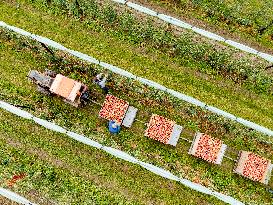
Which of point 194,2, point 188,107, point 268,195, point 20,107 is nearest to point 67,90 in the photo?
point 20,107

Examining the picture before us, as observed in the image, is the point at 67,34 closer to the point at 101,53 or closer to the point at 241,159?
the point at 101,53

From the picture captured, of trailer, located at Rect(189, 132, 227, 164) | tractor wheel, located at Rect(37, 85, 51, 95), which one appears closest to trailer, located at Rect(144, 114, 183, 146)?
trailer, located at Rect(189, 132, 227, 164)

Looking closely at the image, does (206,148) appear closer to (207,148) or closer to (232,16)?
(207,148)

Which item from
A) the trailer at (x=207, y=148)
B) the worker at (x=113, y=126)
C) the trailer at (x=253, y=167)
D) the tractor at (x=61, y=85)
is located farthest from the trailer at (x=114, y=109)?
the trailer at (x=253, y=167)

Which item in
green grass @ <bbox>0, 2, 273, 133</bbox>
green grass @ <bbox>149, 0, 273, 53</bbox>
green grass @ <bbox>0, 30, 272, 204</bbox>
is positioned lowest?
green grass @ <bbox>0, 30, 272, 204</bbox>

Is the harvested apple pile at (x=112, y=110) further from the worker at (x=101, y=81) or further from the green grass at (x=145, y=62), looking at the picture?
the green grass at (x=145, y=62)

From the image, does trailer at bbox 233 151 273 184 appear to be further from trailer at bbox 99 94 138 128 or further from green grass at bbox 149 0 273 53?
trailer at bbox 99 94 138 128
